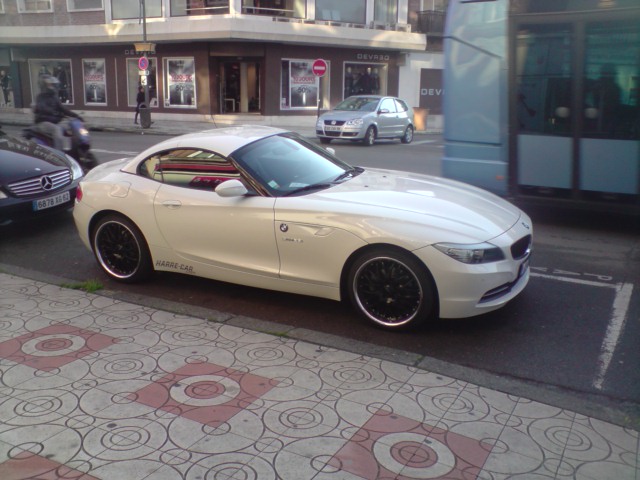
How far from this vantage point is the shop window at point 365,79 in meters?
34.7

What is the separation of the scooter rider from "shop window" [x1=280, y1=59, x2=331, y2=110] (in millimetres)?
21353

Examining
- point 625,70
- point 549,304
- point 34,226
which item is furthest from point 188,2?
point 549,304

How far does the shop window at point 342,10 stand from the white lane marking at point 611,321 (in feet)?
92.4

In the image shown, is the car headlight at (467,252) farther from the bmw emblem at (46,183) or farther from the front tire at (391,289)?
the bmw emblem at (46,183)

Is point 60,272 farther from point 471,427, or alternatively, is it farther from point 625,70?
point 625,70

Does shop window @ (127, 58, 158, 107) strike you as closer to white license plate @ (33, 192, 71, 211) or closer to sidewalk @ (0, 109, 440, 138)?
sidewalk @ (0, 109, 440, 138)

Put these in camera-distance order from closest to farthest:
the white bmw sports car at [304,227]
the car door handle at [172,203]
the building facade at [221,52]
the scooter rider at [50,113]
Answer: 1. the white bmw sports car at [304,227]
2. the car door handle at [172,203]
3. the scooter rider at [50,113]
4. the building facade at [221,52]

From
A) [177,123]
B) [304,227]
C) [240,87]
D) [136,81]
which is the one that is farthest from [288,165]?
[136,81]

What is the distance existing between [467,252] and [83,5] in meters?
35.0

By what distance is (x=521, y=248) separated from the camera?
5387 millimetres

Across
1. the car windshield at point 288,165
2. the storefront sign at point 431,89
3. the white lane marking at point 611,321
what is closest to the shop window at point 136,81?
the storefront sign at point 431,89

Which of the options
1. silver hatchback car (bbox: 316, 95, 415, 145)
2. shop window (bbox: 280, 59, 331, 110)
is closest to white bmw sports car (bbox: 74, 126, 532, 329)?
silver hatchback car (bbox: 316, 95, 415, 145)

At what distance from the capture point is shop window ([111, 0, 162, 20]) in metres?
32.6

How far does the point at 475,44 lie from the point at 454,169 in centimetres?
172
